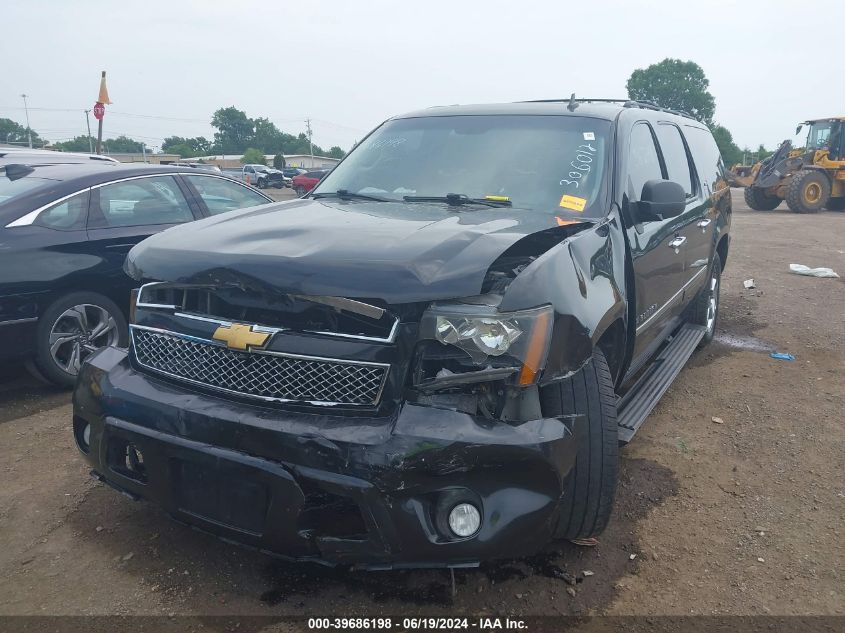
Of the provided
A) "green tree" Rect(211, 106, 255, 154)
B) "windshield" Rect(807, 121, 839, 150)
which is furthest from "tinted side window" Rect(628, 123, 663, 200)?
"green tree" Rect(211, 106, 255, 154)

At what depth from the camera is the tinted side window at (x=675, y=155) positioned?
4.26 meters

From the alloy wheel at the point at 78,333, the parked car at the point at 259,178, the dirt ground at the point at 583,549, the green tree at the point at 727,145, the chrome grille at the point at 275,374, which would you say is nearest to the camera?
the chrome grille at the point at 275,374

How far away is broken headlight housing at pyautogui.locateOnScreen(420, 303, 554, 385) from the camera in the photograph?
7.00 feet

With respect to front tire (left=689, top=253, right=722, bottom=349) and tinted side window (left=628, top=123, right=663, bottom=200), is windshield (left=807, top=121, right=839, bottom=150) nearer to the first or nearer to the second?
front tire (left=689, top=253, right=722, bottom=349)

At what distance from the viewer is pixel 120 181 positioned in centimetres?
492

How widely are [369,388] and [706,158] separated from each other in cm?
441

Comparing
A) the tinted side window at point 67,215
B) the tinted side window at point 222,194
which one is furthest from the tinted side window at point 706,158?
the tinted side window at point 67,215

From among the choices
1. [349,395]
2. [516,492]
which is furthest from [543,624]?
[349,395]

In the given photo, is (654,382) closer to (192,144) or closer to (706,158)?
(706,158)

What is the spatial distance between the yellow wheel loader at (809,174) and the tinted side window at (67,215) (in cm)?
1840

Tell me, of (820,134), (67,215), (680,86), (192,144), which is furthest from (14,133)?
(67,215)

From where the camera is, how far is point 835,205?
70.2 ft

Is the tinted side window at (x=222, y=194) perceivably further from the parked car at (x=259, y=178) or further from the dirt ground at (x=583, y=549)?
the parked car at (x=259, y=178)

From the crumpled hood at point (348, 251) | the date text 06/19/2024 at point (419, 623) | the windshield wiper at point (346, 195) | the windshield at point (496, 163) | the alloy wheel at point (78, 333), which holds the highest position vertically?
the windshield at point (496, 163)
